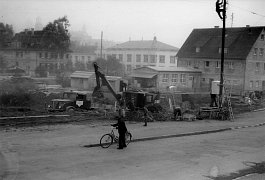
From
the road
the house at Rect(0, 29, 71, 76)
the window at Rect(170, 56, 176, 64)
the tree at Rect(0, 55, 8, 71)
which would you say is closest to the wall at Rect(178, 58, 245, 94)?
the window at Rect(170, 56, 176, 64)

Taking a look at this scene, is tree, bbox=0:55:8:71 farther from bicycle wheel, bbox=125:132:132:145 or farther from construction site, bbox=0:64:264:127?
bicycle wheel, bbox=125:132:132:145

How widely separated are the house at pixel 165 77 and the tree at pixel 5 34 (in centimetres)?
3238

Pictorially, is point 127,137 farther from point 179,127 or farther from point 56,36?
point 56,36

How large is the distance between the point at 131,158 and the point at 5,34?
7125 cm

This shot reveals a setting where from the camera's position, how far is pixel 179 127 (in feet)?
83.0

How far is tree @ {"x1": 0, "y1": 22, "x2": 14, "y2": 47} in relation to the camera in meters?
78.1

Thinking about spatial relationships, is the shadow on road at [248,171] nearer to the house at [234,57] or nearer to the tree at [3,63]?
the house at [234,57]

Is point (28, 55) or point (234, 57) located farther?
point (28, 55)

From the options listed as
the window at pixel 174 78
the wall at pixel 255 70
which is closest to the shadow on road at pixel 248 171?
the wall at pixel 255 70

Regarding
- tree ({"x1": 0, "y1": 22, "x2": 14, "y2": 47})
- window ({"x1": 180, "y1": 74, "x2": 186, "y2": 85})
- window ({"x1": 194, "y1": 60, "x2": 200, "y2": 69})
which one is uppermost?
tree ({"x1": 0, "y1": 22, "x2": 14, "y2": 47})

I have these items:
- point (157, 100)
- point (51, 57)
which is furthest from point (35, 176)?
point (51, 57)

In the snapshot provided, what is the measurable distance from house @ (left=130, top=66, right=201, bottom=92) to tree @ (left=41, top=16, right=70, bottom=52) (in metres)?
26.6

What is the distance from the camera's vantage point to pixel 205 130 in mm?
24719

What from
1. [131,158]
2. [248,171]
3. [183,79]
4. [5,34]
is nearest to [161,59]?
[183,79]
